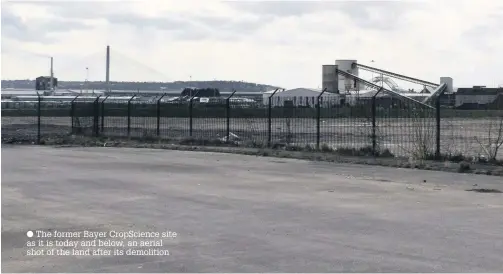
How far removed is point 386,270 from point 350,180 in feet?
28.1

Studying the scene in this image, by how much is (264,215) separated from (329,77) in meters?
33.1

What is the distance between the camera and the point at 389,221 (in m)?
10.5

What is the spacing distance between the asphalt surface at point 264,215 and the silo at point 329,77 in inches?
952

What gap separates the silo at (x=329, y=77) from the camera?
4303cm

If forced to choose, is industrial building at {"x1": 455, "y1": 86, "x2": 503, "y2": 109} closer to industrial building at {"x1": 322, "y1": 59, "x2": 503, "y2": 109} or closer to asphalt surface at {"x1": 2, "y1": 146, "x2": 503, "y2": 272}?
industrial building at {"x1": 322, "y1": 59, "x2": 503, "y2": 109}

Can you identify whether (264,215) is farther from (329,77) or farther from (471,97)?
(471,97)

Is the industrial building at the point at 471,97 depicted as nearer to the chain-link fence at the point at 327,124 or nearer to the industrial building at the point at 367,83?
the industrial building at the point at 367,83

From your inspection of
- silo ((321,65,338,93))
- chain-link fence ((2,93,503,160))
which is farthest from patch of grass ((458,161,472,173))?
silo ((321,65,338,93))

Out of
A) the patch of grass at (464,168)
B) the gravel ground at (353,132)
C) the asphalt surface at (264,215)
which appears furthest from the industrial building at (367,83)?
the asphalt surface at (264,215)

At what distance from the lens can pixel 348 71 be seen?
152 ft

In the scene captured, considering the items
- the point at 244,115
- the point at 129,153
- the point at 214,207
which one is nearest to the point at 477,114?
the point at 244,115

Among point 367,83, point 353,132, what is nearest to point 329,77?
point 367,83

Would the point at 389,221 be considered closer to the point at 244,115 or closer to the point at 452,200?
the point at 452,200

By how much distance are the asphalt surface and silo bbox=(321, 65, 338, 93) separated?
2417 cm
